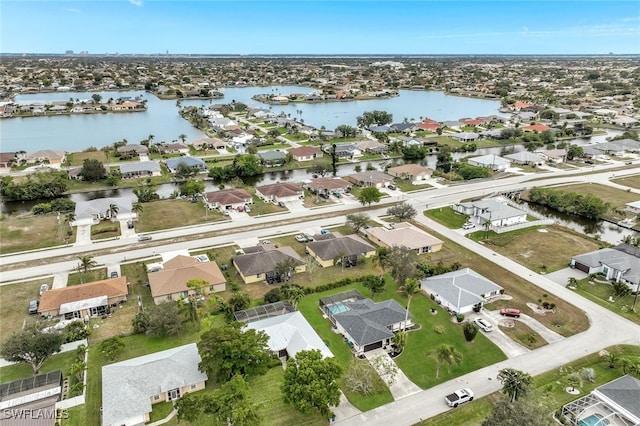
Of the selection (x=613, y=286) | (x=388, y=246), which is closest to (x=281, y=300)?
(x=388, y=246)

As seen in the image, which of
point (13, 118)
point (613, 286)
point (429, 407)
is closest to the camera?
point (429, 407)

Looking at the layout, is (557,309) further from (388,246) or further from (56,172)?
(56,172)

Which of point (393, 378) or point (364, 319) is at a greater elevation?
point (364, 319)

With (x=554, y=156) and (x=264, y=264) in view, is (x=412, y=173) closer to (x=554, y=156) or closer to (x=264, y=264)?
(x=554, y=156)

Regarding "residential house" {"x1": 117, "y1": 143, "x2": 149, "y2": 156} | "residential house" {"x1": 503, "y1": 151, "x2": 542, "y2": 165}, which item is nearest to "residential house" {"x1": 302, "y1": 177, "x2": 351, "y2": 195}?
"residential house" {"x1": 503, "y1": 151, "x2": 542, "y2": 165}

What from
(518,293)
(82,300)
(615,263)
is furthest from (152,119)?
(615,263)

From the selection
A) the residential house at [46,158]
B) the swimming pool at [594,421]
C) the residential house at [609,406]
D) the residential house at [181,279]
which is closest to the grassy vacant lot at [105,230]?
the residential house at [181,279]

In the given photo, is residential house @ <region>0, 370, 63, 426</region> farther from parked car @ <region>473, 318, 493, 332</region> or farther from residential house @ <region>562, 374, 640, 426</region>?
residential house @ <region>562, 374, 640, 426</region>
